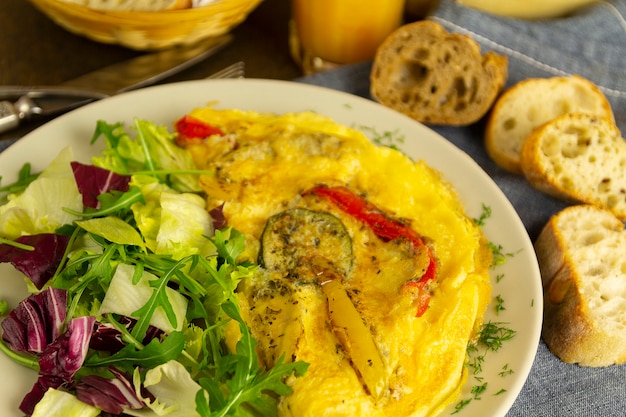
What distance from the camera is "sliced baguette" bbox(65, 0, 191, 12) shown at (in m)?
3.82

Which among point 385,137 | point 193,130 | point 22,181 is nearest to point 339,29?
point 385,137

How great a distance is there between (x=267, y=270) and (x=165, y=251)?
1.42ft

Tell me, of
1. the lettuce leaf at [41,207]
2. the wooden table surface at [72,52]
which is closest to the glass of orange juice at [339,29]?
the wooden table surface at [72,52]

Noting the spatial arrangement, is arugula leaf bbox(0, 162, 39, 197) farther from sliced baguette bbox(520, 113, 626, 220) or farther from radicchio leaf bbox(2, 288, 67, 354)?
sliced baguette bbox(520, 113, 626, 220)

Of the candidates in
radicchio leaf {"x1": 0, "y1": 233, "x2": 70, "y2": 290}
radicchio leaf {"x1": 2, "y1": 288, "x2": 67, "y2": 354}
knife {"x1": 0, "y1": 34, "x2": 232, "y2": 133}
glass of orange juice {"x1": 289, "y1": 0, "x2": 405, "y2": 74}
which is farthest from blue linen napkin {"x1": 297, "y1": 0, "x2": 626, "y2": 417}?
radicchio leaf {"x1": 2, "y1": 288, "x2": 67, "y2": 354}

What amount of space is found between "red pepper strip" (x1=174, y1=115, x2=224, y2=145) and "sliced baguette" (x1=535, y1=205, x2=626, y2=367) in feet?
5.83

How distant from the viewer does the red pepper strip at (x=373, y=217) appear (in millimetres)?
2785

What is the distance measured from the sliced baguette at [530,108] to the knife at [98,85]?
6.18 feet

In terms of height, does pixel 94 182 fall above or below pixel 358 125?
above

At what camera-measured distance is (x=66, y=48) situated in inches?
173

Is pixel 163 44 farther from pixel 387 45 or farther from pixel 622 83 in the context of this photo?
pixel 622 83

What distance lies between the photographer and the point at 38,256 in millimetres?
2678

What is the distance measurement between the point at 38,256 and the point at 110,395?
743 mm

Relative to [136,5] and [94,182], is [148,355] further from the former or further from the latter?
[136,5]
